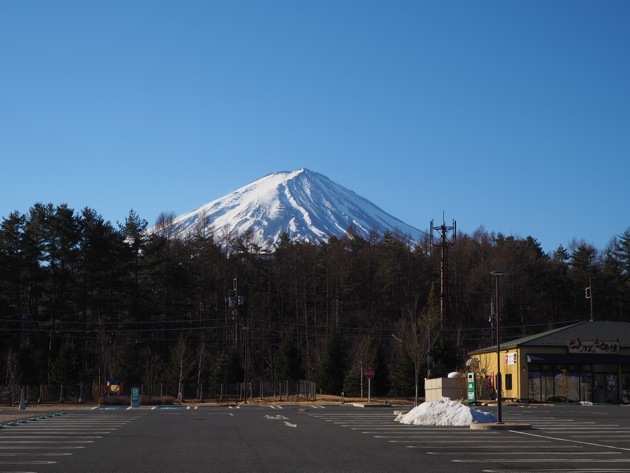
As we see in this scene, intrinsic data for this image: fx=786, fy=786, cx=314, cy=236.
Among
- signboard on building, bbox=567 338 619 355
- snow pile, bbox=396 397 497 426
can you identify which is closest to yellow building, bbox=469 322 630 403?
signboard on building, bbox=567 338 619 355

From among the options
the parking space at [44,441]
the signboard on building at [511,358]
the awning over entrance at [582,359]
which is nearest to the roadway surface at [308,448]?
the parking space at [44,441]

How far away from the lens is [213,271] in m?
75.4

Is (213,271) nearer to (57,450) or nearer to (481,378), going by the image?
(481,378)

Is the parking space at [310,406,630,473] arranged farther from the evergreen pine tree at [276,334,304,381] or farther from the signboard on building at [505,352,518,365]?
the evergreen pine tree at [276,334,304,381]

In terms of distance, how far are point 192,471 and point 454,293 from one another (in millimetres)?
66543

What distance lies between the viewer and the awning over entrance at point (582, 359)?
163 feet

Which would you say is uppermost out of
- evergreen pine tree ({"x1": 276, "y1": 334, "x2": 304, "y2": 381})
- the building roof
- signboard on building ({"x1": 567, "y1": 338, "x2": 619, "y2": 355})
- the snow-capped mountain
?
the snow-capped mountain

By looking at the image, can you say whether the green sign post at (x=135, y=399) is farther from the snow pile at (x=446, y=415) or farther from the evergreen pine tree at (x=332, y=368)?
the snow pile at (x=446, y=415)

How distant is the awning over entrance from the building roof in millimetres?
696

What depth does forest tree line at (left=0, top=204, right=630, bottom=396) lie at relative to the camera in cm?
5844

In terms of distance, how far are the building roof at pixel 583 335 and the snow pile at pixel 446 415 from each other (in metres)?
24.5

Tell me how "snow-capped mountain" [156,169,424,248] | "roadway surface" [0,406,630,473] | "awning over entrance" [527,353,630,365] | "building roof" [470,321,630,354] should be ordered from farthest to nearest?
"snow-capped mountain" [156,169,424,248] < "building roof" [470,321,630,354] < "awning over entrance" [527,353,630,365] < "roadway surface" [0,406,630,473]

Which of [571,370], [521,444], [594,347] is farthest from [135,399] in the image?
[521,444]

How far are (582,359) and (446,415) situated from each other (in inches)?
1061
